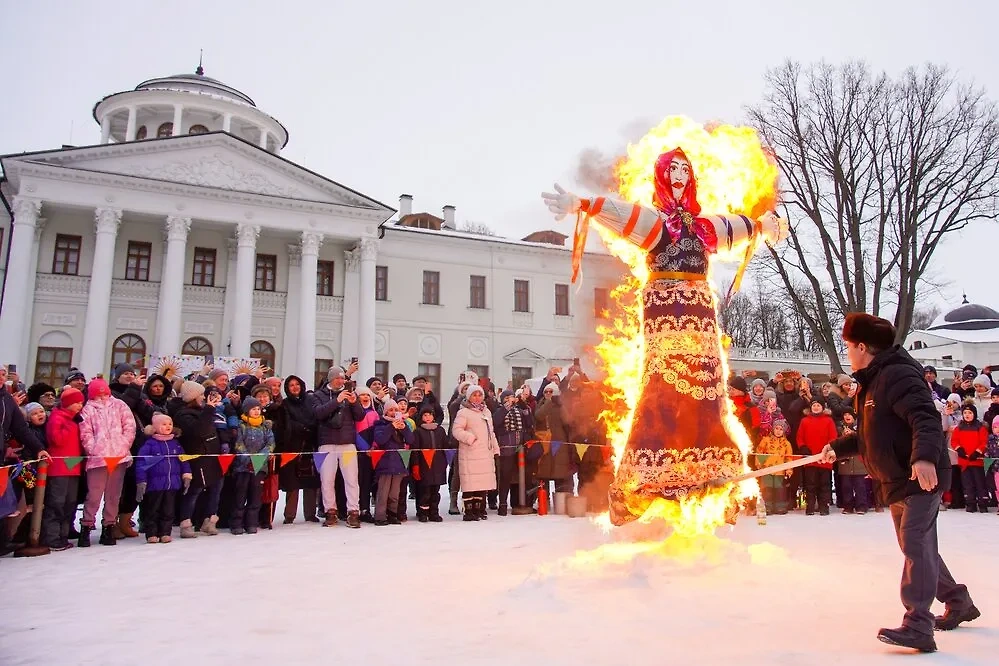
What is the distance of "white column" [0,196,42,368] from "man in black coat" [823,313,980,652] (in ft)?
95.1

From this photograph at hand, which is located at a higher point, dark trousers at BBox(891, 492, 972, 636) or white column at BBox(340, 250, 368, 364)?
white column at BBox(340, 250, 368, 364)

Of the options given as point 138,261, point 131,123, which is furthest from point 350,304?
point 131,123

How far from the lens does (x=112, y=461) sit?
7.62 m

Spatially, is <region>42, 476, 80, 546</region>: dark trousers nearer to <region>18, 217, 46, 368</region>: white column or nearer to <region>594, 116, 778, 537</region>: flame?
<region>594, 116, 778, 537</region>: flame

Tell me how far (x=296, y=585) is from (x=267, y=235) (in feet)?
93.7

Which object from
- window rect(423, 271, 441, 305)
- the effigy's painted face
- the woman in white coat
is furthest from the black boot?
window rect(423, 271, 441, 305)

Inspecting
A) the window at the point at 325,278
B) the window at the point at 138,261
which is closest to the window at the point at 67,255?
the window at the point at 138,261

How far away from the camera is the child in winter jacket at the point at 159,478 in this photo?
7738mm

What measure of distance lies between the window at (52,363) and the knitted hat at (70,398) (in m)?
22.6

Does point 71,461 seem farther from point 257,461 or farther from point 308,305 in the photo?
point 308,305

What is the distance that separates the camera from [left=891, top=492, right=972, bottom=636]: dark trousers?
3496 millimetres

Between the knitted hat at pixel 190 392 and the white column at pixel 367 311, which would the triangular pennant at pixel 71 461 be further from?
the white column at pixel 367 311

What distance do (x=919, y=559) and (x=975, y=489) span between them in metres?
8.96

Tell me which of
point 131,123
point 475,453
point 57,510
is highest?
point 131,123
